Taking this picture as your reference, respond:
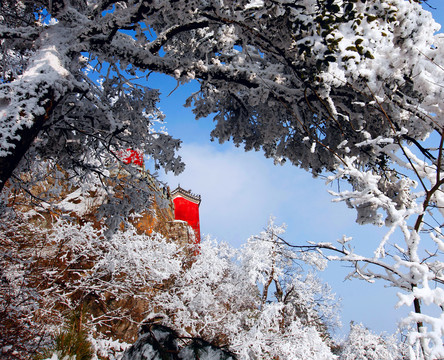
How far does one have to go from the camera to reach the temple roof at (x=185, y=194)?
31.8 meters

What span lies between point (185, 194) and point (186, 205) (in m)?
1.29

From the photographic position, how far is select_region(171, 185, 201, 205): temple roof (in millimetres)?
31766

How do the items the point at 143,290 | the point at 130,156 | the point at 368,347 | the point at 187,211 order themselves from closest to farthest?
the point at 130,156
the point at 143,290
the point at 368,347
the point at 187,211

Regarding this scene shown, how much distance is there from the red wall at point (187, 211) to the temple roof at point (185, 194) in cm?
35

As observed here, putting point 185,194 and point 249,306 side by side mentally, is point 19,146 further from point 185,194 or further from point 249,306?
point 185,194

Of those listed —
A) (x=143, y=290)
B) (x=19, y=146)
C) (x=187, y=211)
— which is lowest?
(x=19, y=146)

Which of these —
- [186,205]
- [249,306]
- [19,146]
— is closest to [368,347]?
[249,306]

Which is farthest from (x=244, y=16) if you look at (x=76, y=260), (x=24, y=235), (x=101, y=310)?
(x=101, y=310)

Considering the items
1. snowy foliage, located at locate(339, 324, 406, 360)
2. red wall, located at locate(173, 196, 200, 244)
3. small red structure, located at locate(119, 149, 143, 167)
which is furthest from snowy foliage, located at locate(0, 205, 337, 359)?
red wall, located at locate(173, 196, 200, 244)

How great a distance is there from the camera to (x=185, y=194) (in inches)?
1262

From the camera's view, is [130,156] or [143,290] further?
[143,290]

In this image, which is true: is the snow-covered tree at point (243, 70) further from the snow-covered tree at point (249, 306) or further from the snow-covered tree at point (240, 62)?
the snow-covered tree at point (249, 306)

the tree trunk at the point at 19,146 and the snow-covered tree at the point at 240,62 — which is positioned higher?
the snow-covered tree at the point at 240,62

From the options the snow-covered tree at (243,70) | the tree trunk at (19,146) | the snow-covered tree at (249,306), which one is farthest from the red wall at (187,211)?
the tree trunk at (19,146)
